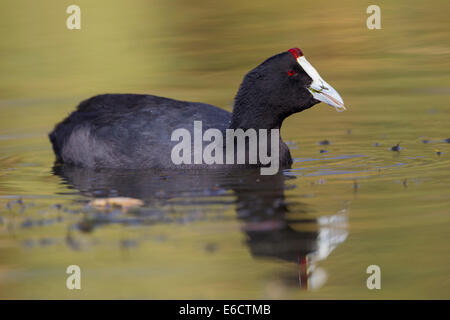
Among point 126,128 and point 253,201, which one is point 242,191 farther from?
point 126,128

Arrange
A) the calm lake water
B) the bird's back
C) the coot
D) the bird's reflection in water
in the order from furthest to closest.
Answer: the bird's back
the coot
the bird's reflection in water
the calm lake water

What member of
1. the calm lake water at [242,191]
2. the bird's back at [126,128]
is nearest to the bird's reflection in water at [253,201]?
the calm lake water at [242,191]

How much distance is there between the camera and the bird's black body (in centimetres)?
809

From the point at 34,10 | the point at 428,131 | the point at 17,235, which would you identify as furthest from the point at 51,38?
the point at 17,235

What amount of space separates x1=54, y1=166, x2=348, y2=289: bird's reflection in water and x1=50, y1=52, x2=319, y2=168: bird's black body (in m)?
0.18

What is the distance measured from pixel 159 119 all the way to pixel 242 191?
5.30 ft

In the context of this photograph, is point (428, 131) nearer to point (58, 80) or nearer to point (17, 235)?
point (17, 235)

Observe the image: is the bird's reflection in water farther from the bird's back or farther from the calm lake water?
the bird's back

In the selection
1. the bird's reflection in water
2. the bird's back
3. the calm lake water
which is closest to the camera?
the calm lake water

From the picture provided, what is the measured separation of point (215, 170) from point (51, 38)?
31.2 ft

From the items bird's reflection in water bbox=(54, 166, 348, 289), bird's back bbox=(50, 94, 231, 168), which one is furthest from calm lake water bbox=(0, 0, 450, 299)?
bird's back bbox=(50, 94, 231, 168)

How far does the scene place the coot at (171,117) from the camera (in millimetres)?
8055

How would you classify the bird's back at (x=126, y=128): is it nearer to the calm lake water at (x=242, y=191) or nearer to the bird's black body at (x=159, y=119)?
the bird's black body at (x=159, y=119)
